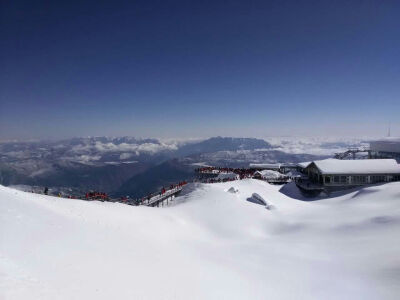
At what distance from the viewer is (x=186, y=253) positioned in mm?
18094

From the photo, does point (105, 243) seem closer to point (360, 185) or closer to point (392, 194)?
point (392, 194)

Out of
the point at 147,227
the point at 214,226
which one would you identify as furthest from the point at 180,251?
the point at 214,226

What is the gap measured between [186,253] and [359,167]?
40.8m

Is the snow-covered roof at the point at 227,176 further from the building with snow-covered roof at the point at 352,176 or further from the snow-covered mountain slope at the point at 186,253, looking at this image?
the snow-covered mountain slope at the point at 186,253

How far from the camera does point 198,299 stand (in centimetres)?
1184

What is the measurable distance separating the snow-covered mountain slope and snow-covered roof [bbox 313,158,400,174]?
18.6 m

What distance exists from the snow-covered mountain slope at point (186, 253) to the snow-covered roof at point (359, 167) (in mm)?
18573

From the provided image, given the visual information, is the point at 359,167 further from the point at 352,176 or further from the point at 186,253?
the point at 186,253

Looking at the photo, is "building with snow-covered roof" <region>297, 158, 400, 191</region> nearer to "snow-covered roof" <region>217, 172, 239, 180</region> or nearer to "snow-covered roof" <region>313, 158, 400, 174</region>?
"snow-covered roof" <region>313, 158, 400, 174</region>

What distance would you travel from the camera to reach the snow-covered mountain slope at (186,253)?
1112cm

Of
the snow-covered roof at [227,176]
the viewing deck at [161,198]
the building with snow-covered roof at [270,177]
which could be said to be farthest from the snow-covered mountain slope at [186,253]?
the snow-covered roof at [227,176]

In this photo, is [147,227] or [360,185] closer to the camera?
[147,227]

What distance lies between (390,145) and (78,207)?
7980 centimetres

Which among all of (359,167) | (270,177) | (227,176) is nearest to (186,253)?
(227,176)
